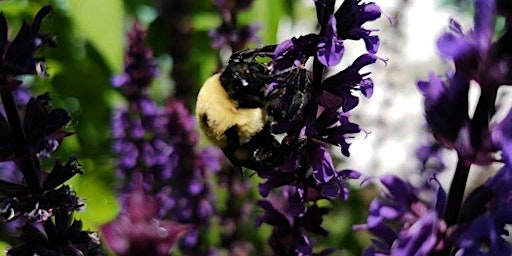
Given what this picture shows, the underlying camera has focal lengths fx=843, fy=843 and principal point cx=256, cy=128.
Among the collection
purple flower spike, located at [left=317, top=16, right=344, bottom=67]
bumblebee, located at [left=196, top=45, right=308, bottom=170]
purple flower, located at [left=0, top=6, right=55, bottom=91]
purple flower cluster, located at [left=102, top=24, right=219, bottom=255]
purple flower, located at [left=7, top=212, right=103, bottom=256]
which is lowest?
purple flower cluster, located at [left=102, top=24, right=219, bottom=255]

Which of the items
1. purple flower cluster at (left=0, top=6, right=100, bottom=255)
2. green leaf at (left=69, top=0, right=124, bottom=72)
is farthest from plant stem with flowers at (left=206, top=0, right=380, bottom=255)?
green leaf at (left=69, top=0, right=124, bottom=72)

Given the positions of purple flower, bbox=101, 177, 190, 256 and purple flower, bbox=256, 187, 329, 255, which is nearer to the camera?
purple flower, bbox=101, 177, 190, 256

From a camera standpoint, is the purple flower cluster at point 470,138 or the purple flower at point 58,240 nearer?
the purple flower cluster at point 470,138

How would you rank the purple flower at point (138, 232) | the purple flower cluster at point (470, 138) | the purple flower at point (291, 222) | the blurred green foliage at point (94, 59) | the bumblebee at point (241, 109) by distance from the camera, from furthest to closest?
the blurred green foliage at point (94, 59)
the bumblebee at point (241, 109)
the purple flower at point (291, 222)
the purple flower cluster at point (470, 138)
the purple flower at point (138, 232)

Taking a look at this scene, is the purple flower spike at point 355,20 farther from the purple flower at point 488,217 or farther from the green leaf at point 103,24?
the green leaf at point 103,24

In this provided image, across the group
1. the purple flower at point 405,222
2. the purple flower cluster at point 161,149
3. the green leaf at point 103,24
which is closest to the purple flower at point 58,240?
the purple flower at point 405,222

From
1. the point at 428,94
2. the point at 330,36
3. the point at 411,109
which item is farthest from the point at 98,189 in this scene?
the point at 411,109

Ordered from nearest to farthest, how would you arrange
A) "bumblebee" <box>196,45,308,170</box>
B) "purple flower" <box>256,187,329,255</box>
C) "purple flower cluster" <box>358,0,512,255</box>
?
"purple flower cluster" <box>358,0,512,255</box>, "purple flower" <box>256,187,329,255</box>, "bumblebee" <box>196,45,308,170</box>

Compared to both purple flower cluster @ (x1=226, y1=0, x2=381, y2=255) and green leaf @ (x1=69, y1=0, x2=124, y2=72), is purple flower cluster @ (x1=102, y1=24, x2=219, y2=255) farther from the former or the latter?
purple flower cluster @ (x1=226, y1=0, x2=381, y2=255)
